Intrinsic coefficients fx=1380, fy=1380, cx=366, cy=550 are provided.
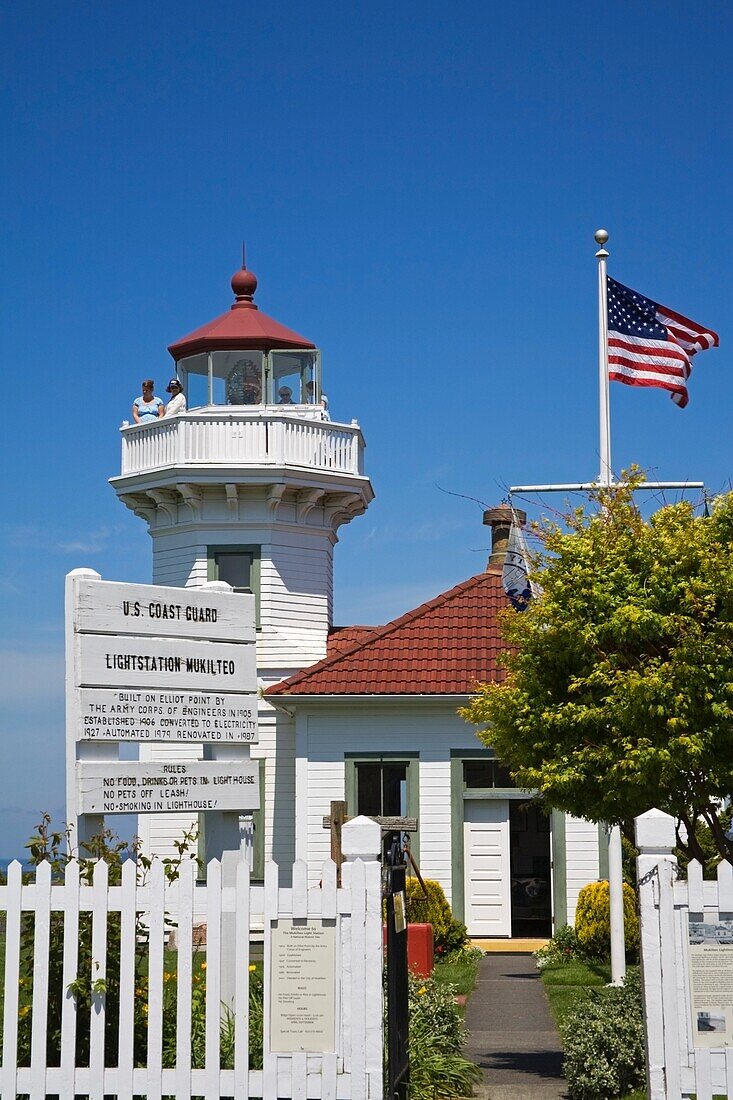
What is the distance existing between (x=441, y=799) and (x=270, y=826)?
3.12m

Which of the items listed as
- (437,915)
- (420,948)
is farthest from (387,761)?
(420,948)

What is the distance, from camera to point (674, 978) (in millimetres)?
7613

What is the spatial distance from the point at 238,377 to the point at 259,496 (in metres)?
2.53

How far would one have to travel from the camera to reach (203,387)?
82.7 feet

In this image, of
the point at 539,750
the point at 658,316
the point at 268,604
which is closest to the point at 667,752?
the point at 539,750

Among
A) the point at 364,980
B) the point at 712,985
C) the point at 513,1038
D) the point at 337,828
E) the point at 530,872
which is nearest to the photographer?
the point at 712,985

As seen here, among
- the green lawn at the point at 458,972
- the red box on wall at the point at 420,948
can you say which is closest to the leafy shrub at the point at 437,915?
the green lawn at the point at 458,972

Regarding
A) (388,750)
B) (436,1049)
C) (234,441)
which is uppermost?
(234,441)

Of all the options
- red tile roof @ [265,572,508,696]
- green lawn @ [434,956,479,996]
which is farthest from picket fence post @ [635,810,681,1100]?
red tile roof @ [265,572,508,696]

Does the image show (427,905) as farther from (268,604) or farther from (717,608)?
(717,608)

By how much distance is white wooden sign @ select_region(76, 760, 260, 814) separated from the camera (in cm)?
976

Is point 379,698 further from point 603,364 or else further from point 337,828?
point 603,364

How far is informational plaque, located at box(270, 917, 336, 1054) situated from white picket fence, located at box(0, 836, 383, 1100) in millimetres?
40

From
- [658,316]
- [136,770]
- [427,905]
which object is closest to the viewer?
[136,770]
